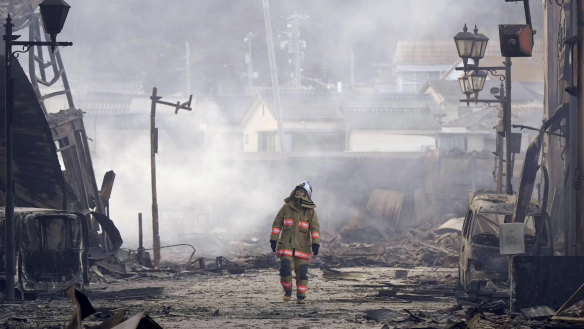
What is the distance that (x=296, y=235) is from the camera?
1390cm

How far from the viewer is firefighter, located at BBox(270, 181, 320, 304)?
1383 centimetres

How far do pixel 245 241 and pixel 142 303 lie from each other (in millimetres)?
19934

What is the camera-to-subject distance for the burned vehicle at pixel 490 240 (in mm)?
14695

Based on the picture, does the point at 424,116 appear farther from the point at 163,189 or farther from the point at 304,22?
the point at 304,22

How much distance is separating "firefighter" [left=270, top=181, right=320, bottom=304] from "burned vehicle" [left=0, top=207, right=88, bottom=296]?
166 inches

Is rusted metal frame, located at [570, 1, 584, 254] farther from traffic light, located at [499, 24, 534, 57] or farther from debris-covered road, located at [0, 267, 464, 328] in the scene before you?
debris-covered road, located at [0, 267, 464, 328]

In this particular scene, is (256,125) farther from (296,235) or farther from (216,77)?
(296,235)

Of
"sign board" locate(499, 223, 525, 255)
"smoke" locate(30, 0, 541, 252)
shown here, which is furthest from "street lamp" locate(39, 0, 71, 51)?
"smoke" locate(30, 0, 541, 252)

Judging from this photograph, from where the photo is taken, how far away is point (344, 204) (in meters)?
37.7

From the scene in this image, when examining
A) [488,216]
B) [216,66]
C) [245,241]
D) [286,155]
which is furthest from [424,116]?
[488,216]

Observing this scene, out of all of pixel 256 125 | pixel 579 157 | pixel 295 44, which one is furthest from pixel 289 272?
pixel 295 44

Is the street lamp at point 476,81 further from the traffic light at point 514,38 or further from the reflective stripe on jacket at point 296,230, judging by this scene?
the reflective stripe on jacket at point 296,230

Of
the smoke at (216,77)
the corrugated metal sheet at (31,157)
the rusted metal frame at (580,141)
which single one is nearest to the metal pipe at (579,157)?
the rusted metal frame at (580,141)

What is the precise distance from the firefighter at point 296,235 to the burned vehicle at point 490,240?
257 centimetres
